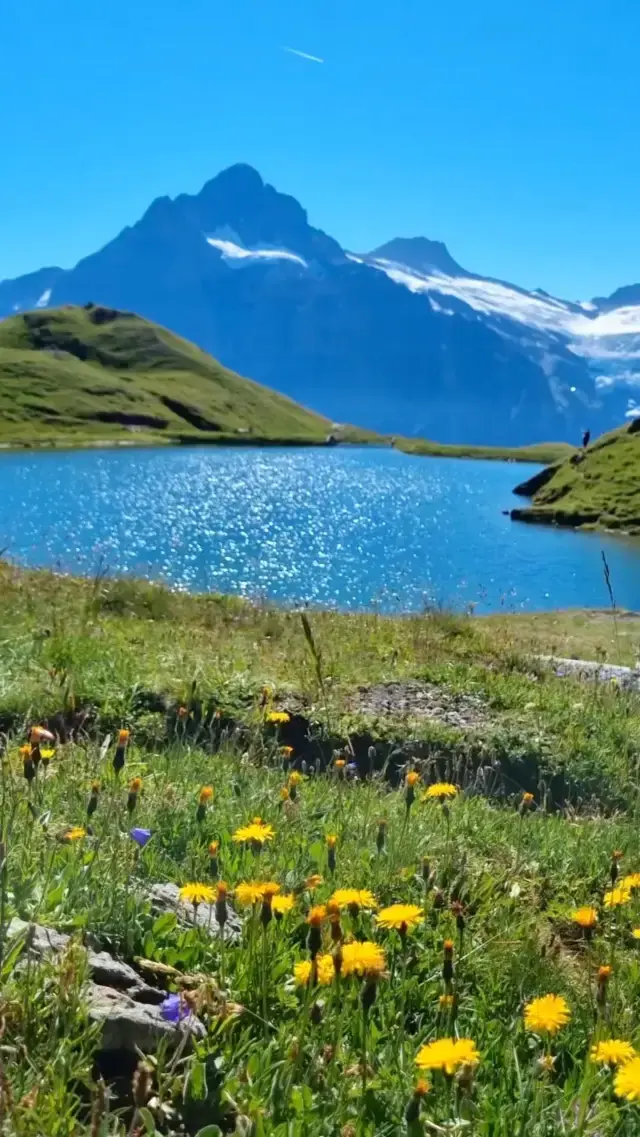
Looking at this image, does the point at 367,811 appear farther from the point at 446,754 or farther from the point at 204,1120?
the point at 446,754

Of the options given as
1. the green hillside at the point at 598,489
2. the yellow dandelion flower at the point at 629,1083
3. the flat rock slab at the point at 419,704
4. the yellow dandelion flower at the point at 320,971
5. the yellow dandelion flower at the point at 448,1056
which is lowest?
the flat rock slab at the point at 419,704

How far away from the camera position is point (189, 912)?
3.44 metres

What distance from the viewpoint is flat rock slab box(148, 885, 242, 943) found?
3357 millimetres

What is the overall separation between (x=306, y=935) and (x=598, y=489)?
9816cm

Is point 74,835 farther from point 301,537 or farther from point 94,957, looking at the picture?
point 301,537

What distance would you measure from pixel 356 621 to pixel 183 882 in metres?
12.1

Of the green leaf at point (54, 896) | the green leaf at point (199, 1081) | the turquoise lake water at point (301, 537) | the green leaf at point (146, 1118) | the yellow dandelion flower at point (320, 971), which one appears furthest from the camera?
the turquoise lake water at point (301, 537)

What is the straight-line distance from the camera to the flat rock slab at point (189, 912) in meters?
3.36

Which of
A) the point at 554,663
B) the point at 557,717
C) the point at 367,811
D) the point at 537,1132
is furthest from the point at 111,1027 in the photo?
the point at 554,663

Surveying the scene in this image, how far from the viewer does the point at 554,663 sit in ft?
44.9

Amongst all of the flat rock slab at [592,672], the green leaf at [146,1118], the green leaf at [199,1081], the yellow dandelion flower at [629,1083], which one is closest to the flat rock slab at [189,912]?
the green leaf at [199,1081]

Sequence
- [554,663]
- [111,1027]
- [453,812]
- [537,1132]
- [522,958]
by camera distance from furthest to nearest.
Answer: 1. [554,663]
2. [453,812]
3. [522,958]
4. [111,1027]
5. [537,1132]

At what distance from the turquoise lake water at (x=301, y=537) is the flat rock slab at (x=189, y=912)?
10.7 metres

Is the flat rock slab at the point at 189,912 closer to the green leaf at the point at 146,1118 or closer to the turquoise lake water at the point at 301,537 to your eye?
the green leaf at the point at 146,1118
